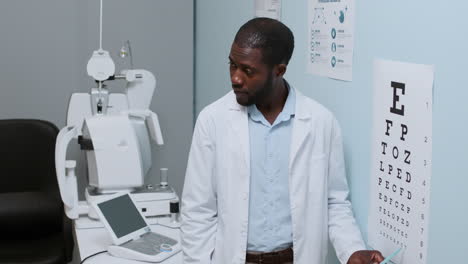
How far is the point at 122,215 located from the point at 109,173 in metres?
0.24

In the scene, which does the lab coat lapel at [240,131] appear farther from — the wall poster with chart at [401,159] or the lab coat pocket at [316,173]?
the wall poster with chart at [401,159]

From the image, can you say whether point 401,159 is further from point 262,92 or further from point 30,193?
point 30,193

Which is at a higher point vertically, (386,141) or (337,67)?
(337,67)

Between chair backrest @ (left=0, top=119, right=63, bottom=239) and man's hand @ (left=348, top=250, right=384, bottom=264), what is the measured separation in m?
1.72

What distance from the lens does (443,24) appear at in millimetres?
1302

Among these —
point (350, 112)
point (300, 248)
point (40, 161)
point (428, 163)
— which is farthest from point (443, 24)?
point (40, 161)

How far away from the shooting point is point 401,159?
58.1 inches

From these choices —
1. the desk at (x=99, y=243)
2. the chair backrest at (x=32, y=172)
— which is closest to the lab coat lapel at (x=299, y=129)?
the desk at (x=99, y=243)

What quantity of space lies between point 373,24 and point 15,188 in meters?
2.04

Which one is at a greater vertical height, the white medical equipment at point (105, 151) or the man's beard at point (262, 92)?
the man's beard at point (262, 92)

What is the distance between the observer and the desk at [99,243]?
2088 mm

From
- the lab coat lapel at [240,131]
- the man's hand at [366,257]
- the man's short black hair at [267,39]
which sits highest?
the man's short black hair at [267,39]

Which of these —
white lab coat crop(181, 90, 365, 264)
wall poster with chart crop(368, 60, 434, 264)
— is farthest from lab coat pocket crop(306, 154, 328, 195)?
wall poster with chart crop(368, 60, 434, 264)

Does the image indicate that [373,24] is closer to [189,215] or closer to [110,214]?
[189,215]
